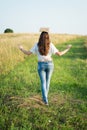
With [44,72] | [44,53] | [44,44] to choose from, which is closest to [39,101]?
[44,72]

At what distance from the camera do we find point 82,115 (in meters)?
8.38

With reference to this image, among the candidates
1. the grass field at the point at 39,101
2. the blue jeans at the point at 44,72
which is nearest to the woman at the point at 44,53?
the blue jeans at the point at 44,72

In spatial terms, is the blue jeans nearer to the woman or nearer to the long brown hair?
the woman

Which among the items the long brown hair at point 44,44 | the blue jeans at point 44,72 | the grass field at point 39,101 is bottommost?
the grass field at point 39,101

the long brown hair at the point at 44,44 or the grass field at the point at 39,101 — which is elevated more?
the long brown hair at the point at 44,44

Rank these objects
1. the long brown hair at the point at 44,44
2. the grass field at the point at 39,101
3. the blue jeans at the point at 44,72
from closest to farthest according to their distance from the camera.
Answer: the grass field at the point at 39,101 → the long brown hair at the point at 44,44 → the blue jeans at the point at 44,72

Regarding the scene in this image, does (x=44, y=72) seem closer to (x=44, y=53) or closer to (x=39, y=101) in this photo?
(x=44, y=53)

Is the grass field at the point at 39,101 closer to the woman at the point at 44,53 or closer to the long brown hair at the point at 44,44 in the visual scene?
the woman at the point at 44,53

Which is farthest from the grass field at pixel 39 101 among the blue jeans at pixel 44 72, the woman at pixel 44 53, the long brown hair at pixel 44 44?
the long brown hair at pixel 44 44

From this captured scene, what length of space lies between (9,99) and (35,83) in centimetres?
240

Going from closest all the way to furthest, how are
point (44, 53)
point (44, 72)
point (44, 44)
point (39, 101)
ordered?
point (44, 44)
point (44, 53)
point (44, 72)
point (39, 101)

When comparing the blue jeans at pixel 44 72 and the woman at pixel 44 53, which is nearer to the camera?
the woman at pixel 44 53

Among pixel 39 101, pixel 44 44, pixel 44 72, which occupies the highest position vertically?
pixel 44 44

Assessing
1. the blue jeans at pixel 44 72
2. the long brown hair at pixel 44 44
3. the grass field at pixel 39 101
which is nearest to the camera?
the grass field at pixel 39 101
